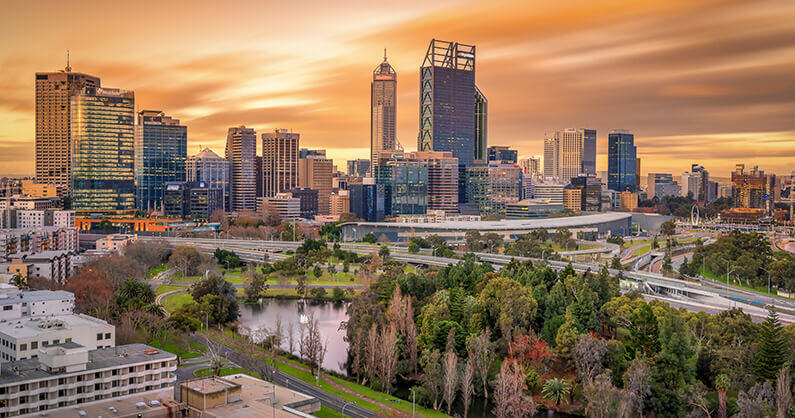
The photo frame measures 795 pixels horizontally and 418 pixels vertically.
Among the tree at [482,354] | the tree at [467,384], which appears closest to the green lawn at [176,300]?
the tree at [482,354]

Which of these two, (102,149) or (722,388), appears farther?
(102,149)

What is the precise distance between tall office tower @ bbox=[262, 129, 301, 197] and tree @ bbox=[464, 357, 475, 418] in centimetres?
10270

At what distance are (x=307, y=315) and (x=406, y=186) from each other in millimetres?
69327

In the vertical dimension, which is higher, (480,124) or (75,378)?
(480,124)

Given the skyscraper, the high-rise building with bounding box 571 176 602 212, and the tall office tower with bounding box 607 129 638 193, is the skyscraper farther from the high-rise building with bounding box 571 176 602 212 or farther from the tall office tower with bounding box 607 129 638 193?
the tall office tower with bounding box 607 129 638 193

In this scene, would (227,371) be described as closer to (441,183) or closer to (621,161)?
(441,183)

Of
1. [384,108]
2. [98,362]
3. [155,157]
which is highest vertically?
[384,108]

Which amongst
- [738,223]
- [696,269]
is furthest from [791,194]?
[696,269]

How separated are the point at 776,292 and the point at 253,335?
3298cm

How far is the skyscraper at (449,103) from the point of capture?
125438 millimetres

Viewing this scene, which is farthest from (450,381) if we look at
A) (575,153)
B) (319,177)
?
(575,153)

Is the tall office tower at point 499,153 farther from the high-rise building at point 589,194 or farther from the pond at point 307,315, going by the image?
the pond at point 307,315

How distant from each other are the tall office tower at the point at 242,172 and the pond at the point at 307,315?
251ft

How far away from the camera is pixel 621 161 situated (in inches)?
6673
